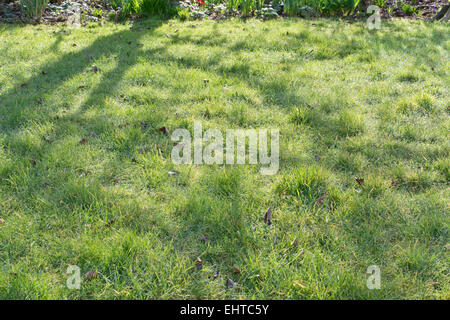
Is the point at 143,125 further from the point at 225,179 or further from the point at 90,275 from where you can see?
the point at 90,275

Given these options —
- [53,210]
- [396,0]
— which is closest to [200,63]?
[53,210]

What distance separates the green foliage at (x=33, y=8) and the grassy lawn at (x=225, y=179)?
2.75m

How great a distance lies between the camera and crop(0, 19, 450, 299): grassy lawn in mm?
2221

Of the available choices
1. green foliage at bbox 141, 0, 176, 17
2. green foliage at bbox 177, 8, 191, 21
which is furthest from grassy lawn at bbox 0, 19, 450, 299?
green foliage at bbox 141, 0, 176, 17

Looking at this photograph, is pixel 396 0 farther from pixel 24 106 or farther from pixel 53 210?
pixel 53 210

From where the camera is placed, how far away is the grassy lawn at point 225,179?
2221mm

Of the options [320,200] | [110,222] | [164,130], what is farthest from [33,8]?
[320,200]

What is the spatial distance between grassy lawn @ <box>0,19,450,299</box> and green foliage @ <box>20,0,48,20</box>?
275 centimetres

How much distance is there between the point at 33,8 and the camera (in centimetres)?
780

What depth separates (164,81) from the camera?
488cm

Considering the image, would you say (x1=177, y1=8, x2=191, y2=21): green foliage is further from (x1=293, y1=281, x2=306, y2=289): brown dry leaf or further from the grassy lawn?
(x1=293, y1=281, x2=306, y2=289): brown dry leaf

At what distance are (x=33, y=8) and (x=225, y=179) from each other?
286 inches
